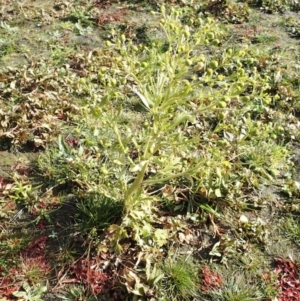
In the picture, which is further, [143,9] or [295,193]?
[143,9]

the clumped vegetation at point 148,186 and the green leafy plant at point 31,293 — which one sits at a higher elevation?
the clumped vegetation at point 148,186

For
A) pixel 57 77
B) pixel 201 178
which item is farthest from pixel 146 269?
pixel 57 77

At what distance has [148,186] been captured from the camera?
4199mm

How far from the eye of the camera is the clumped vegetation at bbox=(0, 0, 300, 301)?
3.32 m

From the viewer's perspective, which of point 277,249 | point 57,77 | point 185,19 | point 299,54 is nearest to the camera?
point 277,249

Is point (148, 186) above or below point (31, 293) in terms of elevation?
above

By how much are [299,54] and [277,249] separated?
3.71m

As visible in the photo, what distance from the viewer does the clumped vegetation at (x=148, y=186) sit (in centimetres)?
332

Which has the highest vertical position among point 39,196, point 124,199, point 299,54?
point 299,54

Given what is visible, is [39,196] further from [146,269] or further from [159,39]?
[159,39]

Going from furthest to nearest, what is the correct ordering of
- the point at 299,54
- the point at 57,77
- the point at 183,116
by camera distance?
the point at 299,54
the point at 57,77
the point at 183,116

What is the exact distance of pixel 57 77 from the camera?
18.6ft

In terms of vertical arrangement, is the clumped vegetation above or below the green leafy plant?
above

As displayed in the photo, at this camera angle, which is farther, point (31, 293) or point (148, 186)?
point (148, 186)
